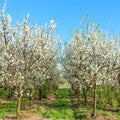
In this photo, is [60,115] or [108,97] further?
[108,97]

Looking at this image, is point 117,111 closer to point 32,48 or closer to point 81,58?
point 81,58

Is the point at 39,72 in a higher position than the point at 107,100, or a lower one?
higher

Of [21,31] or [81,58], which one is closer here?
[21,31]

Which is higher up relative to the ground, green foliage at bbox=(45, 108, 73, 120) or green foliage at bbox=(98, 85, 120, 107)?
green foliage at bbox=(98, 85, 120, 107)

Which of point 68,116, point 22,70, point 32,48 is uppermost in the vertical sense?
point 32,48

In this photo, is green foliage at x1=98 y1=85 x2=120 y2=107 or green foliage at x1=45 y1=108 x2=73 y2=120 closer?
green foliage at x1=45 y1=108 x2=73 y2=120

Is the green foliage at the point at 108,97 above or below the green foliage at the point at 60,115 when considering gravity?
above

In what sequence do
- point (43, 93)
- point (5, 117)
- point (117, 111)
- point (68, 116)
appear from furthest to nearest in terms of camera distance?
point (43, 93)
point (117, 111)
point (68, 116)
point (5, 117)

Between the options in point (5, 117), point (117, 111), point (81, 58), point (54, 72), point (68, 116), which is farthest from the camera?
point (54, 72)

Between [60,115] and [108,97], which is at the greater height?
[108,97]

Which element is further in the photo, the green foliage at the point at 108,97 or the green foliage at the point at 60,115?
the green foliage at the point at 108,97

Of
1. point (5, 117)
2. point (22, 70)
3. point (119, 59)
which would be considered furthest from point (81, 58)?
point (5, 117)

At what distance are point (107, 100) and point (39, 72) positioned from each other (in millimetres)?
6794

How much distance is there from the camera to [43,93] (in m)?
34.7
